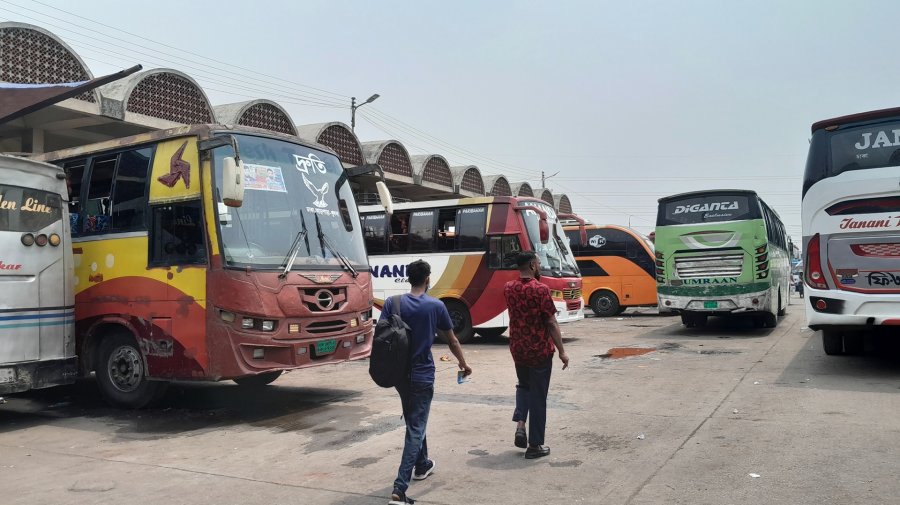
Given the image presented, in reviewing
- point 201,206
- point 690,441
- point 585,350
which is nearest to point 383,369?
point 690,441

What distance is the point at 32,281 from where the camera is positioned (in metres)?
7.47

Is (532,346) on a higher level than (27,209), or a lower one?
lower

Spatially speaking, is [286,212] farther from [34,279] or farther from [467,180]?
[467,180]

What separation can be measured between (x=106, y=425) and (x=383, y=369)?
14.1 ft

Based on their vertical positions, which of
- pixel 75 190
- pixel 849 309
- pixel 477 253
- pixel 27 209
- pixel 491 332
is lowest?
pixel 491 332

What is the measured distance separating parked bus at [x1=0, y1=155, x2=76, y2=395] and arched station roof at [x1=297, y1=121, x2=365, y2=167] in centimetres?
1282

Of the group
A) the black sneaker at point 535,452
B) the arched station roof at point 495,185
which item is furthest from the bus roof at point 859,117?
the arched station roof at point 495,185

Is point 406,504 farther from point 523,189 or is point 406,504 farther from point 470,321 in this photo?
point 523,189

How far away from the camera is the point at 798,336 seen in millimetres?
14578

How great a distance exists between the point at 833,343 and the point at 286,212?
838 cm

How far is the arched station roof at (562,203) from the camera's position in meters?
46.1

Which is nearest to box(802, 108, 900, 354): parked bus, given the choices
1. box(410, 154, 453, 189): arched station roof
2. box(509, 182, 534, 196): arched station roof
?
box(410, 154, 453, 189): arched station roof

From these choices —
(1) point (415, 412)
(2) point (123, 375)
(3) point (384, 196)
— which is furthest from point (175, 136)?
(1) point (415, 412)

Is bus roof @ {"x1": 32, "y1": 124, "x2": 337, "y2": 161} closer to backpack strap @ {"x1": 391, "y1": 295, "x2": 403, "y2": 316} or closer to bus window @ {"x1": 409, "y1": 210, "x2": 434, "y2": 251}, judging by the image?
backpack strap @ {"x1": 391, "y1": 295, "x2": 403, "y2": 316}
